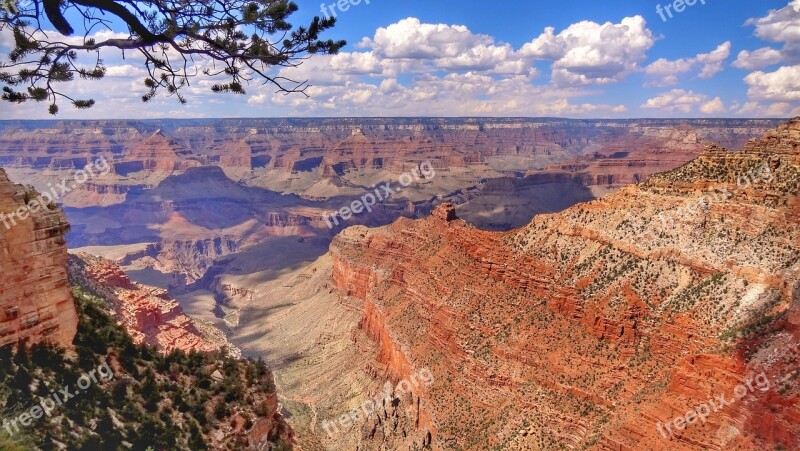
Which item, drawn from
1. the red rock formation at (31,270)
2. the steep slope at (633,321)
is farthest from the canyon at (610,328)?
the red rock formation at (31,270)

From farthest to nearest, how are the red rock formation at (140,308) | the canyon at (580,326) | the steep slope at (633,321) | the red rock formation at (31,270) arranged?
the red rock formation at (140,308), the canyon at (580,326), the steep slope at (633,321), the red rock formation at (31,270)

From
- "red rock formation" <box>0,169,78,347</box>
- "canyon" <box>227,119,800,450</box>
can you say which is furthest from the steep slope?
"red rock formation" <box>0,169,78,347</box>

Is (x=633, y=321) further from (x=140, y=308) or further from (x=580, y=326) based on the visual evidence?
(x=140, y=308)

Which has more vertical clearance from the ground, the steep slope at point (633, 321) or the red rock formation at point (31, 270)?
the red rock formation at point (31, 270)

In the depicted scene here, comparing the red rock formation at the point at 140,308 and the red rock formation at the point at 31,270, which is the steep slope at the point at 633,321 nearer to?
the red rock formation at the point at 140,308

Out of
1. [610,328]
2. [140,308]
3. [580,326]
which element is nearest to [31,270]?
[610,328]

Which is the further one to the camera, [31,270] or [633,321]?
[633,321]

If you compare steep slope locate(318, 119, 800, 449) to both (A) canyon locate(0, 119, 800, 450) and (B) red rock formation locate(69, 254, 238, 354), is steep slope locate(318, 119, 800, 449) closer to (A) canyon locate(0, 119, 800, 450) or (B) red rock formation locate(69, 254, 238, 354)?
(A) canyon locate(0, 119, 800, 450)
